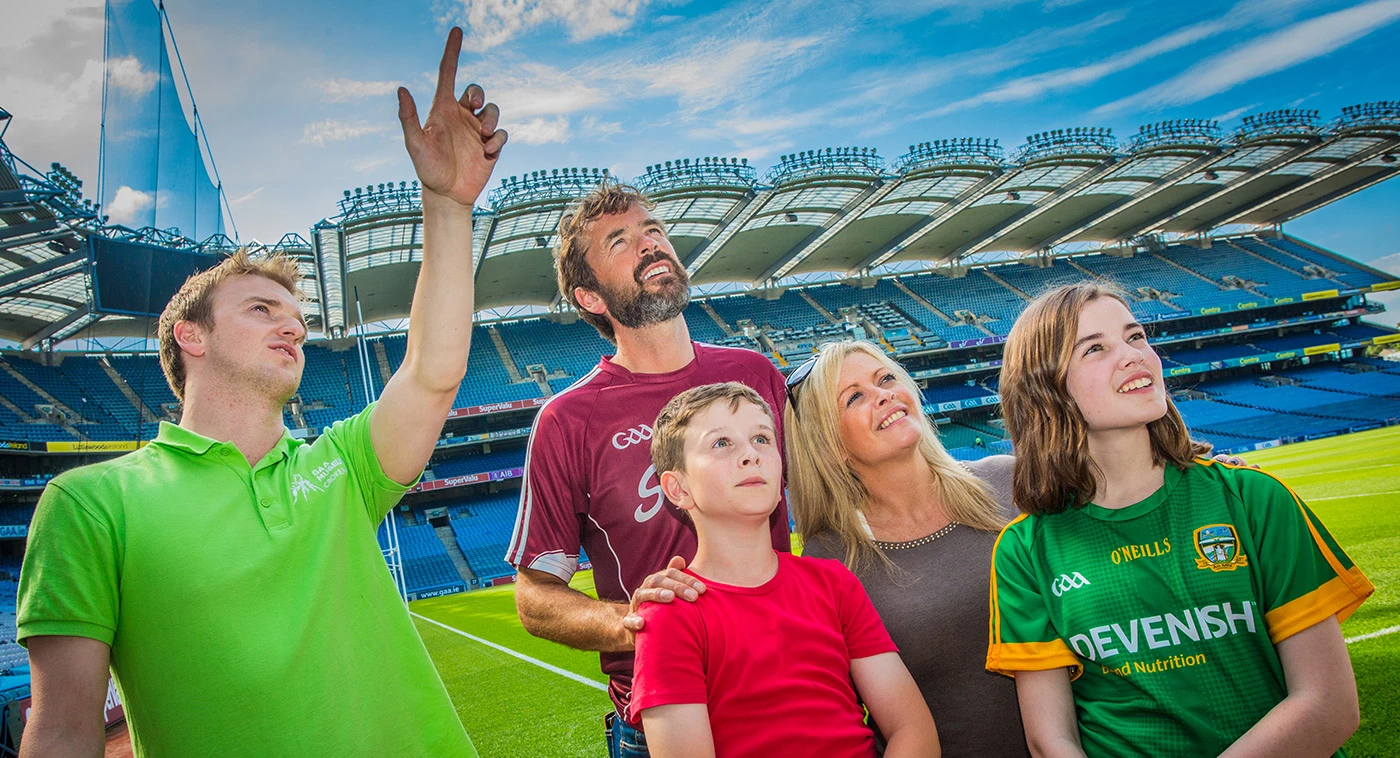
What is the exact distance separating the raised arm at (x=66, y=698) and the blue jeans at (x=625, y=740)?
1419mm

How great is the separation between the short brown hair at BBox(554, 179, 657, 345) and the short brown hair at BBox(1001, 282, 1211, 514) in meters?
1.59

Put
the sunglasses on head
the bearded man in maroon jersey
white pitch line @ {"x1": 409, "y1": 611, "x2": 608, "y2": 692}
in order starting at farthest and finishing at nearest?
1. white pitch line @ {"x1": 409, "y1": 611, "x2": 608, "y2": 692}
2. the sunglasses on head
3. the bearded man in maroon jersey

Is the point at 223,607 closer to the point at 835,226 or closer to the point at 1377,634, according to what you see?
the point at 1377,634

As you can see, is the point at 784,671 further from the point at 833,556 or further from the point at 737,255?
the point at 737,255

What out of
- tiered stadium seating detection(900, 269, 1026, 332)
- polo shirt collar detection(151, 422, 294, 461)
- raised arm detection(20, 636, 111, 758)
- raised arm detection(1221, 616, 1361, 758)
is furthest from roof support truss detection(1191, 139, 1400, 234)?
raised arm detection(20, 636, 111, 758)

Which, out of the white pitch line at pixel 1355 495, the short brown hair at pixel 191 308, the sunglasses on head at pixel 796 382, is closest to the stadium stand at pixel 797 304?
the white pitch line at pixel 1355 495

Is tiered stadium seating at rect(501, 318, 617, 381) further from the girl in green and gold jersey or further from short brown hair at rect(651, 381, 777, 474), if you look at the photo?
the girl in green and gold jersey

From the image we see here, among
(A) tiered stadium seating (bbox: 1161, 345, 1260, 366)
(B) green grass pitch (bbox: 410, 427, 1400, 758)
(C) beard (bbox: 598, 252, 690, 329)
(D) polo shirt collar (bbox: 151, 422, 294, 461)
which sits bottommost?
(B) green grass pitch (bbox: 410, 427, 1400, 758)

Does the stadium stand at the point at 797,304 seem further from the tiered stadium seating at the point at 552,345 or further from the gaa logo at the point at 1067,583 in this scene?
the gaa logo at the point at 1067,583

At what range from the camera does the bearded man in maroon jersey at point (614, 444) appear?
2604 millimetres

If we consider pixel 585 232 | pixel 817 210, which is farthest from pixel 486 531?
pixel 585 232

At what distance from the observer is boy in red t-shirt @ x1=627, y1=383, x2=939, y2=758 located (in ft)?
6.31

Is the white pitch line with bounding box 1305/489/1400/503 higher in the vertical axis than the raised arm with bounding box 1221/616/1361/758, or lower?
lower

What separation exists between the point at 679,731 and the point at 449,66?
1.96m
